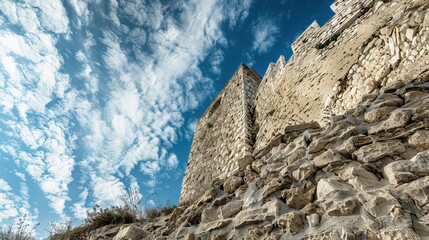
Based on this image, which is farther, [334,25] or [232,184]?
[334,25]

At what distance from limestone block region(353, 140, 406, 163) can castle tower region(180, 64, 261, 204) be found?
450 cm

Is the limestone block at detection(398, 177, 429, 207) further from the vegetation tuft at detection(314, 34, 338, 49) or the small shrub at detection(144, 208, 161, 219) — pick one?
the vegetation tuft at detection(314, 34, 338, 49)

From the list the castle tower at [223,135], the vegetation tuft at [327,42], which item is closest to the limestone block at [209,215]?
the castle tower at [223,135]

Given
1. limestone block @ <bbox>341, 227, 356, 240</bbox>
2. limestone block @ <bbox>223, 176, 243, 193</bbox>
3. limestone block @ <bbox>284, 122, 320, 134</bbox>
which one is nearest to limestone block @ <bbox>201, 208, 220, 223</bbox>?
limestone block @ <bbox>223, 176, 243, 193</bbox>

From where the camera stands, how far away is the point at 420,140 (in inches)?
65.9

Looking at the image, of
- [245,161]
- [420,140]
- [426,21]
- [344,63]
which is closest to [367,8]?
[344,63]

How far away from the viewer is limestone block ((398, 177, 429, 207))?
1.39 metres

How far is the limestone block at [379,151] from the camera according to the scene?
5.68ft

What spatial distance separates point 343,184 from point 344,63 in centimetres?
400

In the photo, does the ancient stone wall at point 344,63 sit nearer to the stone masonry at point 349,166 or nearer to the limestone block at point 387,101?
the stone masonry at point 349,166

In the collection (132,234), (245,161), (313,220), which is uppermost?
(245,161)

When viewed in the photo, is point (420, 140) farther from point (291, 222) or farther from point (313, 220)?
point (291, 222)

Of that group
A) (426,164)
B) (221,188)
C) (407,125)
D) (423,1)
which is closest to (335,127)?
(407,125)

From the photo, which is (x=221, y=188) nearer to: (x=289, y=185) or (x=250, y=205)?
(x=250, y=205)
